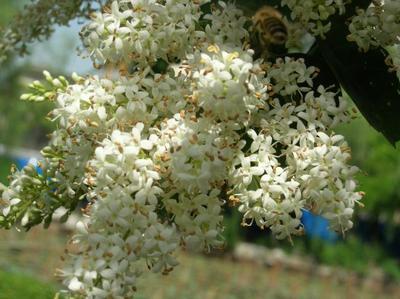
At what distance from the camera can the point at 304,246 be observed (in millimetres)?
20766

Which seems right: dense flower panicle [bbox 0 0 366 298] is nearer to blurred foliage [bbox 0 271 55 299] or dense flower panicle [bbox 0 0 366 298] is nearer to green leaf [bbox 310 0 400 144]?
green leaf [bbox 310 0 400 144]

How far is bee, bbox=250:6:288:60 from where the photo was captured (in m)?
1.88

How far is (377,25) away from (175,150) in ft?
2.09

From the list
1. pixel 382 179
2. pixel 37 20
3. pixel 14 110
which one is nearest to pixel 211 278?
pixel 382 179

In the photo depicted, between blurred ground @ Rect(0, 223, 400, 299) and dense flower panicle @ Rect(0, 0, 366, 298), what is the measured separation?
29.5 ft

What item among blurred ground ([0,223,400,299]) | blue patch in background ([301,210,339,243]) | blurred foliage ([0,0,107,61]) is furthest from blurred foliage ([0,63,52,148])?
blurred foliage ([0,0,107,61])

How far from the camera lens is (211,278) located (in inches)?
564

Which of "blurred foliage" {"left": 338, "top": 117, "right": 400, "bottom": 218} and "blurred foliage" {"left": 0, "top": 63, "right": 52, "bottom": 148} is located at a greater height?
"blurred foliage" {"left": 338, "top": 117, "right": 400, "bottom": 218}

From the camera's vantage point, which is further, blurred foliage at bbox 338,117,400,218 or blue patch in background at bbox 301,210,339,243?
blue patch in background at bbox 301,210,339,243

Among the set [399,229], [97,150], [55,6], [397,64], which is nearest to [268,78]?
[397,64]

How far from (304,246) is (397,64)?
63.8 ft

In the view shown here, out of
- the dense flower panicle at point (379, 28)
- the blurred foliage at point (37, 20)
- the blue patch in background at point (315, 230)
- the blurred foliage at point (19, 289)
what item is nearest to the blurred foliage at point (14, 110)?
the blue patch in background at point (315, 230)

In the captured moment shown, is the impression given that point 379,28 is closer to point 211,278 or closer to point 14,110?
point 211,278

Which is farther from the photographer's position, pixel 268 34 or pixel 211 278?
pixel 211 278
